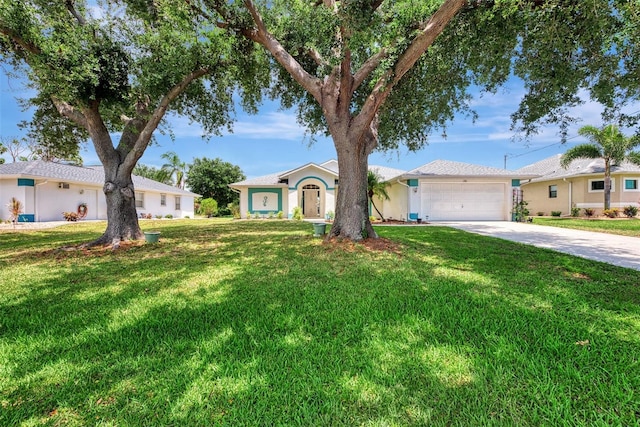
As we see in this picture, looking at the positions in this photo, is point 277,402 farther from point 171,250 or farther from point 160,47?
point 160,47

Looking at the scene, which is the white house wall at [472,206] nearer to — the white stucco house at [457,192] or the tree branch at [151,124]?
the white stucco house at [457,192]

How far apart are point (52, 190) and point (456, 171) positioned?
26.1 meters

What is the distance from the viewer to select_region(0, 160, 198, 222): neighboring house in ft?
57.1

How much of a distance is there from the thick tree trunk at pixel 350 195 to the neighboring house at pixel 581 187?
2026 cm

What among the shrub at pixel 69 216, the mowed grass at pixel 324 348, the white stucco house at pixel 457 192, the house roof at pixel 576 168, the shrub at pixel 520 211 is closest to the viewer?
the mowed grass at pixel 324 348

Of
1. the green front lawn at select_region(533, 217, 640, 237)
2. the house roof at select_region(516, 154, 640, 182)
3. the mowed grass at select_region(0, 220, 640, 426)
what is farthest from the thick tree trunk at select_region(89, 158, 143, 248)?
the house roof at select_region(516, 154, 640, 182)

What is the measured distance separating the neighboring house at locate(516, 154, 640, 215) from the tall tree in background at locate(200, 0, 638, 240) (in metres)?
15.7

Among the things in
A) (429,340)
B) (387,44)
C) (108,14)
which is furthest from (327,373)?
(108,14)

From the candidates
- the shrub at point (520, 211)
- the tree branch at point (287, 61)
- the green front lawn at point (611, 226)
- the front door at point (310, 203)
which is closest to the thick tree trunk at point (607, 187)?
the green front lawn at point (611, 226)

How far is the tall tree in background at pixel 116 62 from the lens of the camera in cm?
698

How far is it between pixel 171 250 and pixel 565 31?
34.3 ft

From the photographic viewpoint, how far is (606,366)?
90.1 inches

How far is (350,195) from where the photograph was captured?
783 cm

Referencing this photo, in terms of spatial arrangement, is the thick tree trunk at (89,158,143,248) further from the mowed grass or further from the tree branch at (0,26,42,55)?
the mowed grass
